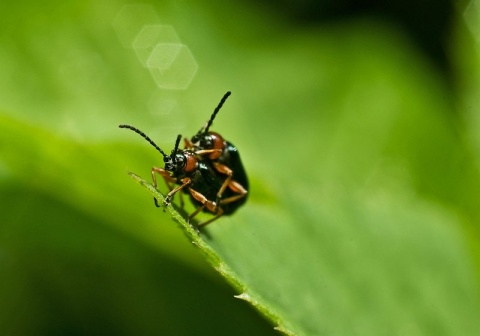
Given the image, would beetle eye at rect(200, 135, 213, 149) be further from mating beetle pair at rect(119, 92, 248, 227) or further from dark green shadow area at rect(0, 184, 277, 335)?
dark green shadow area at rect(0, 184, 277, 335)

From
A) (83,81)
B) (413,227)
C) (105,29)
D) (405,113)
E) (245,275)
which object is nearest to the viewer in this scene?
(245,275)

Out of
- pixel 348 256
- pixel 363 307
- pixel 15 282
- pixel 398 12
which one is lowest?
pixel 15 282

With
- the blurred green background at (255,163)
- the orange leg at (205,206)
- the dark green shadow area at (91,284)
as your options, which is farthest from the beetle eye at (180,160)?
the dark green shadow area at (91,284)

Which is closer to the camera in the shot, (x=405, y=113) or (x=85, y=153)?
(x=85, y=153)

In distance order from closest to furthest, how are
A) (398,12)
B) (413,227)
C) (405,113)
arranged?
1. (413,227)
2. (405,113)
3. (398,12)

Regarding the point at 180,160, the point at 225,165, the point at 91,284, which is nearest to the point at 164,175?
the point at 180,160

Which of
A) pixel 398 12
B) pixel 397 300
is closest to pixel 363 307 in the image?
pixel 397 300

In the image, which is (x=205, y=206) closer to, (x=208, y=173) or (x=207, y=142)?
(x=208, y=173)

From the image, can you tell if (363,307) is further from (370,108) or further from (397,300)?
(370,108)
